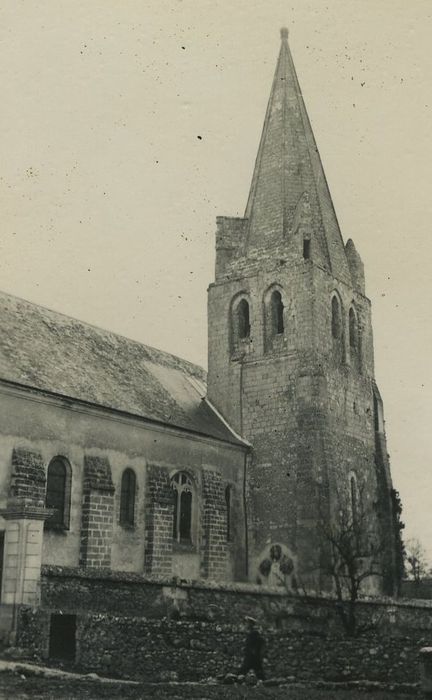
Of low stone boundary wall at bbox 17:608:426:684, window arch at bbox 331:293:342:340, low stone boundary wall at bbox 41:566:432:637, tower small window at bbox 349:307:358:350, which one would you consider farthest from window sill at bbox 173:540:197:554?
low stone boundary wall at bbox 17:608:426:684

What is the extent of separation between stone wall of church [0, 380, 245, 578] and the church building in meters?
0.05

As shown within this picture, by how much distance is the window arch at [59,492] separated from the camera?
24891 mm

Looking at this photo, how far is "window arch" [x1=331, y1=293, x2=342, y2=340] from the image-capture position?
34750 mm

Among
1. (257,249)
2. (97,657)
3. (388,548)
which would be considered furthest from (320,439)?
(97,657)

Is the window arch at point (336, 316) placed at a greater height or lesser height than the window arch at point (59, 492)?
greater

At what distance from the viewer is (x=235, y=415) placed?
3381 cm

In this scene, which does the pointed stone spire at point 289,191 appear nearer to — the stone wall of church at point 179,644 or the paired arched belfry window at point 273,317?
the paired arched belfry window at point 273,317

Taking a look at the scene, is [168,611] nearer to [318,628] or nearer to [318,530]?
[318,628]

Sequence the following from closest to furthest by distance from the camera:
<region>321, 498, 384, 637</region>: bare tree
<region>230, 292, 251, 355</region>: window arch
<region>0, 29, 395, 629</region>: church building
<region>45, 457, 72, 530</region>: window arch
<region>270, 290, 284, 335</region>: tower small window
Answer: <region>321, 498, 384, 637</region>: bare tree
<region>45, 457, 72, 530</region>: window arch
<region>0, 29, 395, 629</region>: church building
<region>270, 290, 284, 335</region>: tower small window
<region>230, 292, 251, 355</region>: window arch

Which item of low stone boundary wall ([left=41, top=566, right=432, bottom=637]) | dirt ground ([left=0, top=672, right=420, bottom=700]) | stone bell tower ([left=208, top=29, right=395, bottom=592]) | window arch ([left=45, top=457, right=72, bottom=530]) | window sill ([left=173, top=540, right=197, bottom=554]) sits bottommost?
dirt ground ([left=0, top=672, right=420, bottom=700])

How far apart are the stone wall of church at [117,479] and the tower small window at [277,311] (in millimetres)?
5803

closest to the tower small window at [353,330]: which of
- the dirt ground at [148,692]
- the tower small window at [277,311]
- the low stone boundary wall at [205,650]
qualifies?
the tower small window at [277,311]

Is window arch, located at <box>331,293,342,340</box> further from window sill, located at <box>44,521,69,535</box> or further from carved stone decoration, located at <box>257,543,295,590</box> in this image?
window sill, located at <box>44,521,69,535</box>

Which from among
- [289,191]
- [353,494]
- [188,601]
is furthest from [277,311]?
[188,601]
